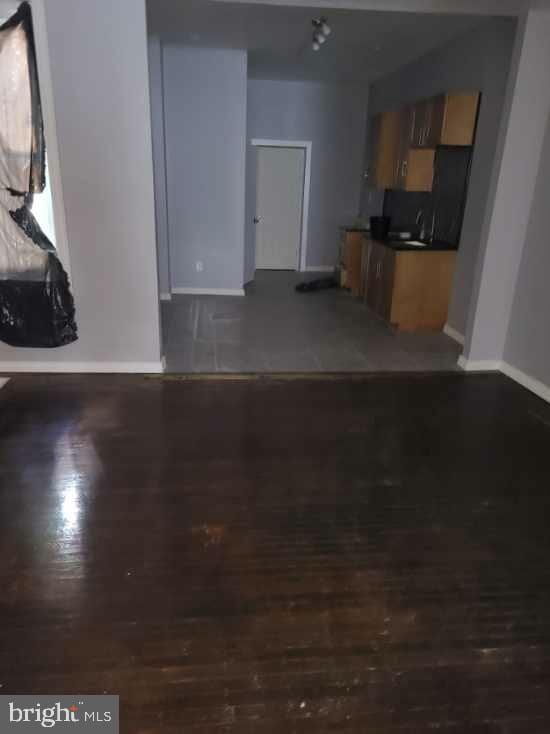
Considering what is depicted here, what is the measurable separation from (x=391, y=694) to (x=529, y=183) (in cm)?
358

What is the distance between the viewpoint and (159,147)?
5.59m

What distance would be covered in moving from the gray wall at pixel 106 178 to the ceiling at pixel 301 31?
1.05 meters

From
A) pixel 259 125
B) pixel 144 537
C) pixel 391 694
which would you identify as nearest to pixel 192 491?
pixel 144 537

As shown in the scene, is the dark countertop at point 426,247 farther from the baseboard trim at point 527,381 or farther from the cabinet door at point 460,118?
the baseboard trim at point 527,381

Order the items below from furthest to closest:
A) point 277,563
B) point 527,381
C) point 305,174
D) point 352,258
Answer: point 305,174 < point 352,258 < point 527,381 < point 277,563

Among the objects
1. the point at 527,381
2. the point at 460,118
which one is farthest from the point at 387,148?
the point at 527,381

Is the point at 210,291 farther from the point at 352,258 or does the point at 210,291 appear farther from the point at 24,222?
the point at 24,222

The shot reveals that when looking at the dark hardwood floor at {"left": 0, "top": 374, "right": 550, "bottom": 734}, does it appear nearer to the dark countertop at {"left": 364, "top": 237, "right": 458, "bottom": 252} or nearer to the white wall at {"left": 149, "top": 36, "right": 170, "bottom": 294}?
the dark countertop at {"left": 364, "top": 237, "right": 458, "bottom": 252}

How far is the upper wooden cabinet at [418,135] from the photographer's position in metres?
4.69

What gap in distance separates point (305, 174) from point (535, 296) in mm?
4861

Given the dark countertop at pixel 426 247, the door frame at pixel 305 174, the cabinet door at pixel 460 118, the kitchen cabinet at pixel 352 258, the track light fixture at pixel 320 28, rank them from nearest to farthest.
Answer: the track light fixture at pixel 320 28
the cabinet door at pixel 460 118
the dark countertop at pixel 426 247
the kitchen cabinet at pixel 352 258
the door frame at pixel 305 174

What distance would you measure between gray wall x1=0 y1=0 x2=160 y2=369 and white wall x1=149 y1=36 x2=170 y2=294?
1467 mm

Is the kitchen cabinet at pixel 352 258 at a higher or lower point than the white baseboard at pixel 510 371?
higher

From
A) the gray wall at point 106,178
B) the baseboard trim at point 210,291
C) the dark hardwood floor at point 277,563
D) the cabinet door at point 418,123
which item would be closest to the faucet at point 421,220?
the cabinet door at point 418,123
